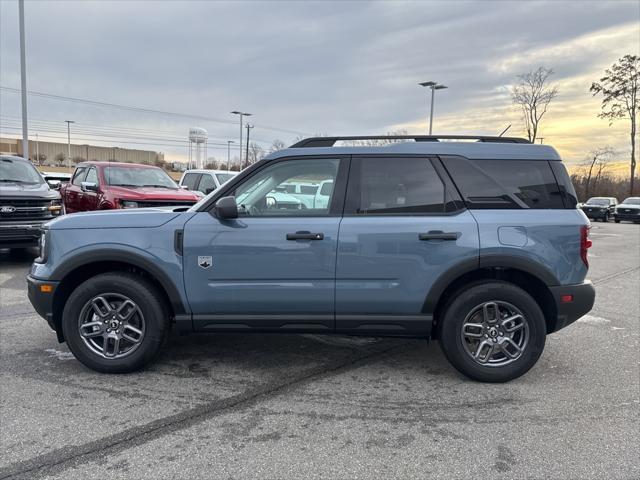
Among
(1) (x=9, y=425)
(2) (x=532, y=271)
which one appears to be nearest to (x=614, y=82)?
(2) (x=532, y=271)

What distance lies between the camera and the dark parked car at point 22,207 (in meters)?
8.40

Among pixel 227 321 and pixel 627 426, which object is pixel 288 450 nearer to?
pixel 227 321

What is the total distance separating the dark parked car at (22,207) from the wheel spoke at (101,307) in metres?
5.10

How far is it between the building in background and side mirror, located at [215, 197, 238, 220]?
9173cm

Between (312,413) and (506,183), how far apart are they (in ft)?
7.59

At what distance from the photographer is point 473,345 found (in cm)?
397

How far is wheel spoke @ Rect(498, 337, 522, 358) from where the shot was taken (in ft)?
12.8

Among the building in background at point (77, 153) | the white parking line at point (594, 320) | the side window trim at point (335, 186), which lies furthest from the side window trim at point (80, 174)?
the building in background at point (77, 153)

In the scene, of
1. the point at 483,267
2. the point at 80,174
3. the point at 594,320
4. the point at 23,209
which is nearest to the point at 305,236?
the point at 483,267

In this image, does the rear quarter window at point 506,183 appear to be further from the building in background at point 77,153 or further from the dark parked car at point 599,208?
the building in background at point 77,153

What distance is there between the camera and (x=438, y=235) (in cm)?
377

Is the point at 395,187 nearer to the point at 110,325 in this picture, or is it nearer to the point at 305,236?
the point at 305,236

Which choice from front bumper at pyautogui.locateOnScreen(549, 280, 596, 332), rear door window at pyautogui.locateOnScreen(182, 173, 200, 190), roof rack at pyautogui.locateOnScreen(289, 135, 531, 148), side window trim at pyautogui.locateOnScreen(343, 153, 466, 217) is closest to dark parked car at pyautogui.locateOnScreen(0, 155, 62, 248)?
rear door window at pyautogui.locateOnScreen(182, 173, 200, 190)

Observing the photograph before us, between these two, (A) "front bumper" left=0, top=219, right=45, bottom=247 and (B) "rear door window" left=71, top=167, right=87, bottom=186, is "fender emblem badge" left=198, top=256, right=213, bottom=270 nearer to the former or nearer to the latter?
(A) "front bumper" left=0, top=219, right=45, bottom=247
